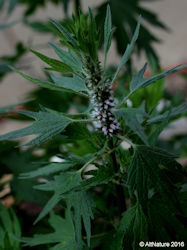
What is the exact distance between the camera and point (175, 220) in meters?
0.35

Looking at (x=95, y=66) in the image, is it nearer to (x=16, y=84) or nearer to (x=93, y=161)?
(x=93, y=161)

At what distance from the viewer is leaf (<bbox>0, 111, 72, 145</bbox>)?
315 millimetres

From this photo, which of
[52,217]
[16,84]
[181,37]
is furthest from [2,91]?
[52,217]

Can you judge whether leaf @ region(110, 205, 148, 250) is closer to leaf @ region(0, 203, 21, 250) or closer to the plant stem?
the plant stem

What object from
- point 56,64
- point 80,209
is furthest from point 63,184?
point 56,64

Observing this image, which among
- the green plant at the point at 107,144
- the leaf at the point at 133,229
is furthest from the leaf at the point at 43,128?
the leaf at the point at 133,229

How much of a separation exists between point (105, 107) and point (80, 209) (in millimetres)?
120

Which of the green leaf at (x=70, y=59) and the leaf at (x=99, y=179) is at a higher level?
the green leaf at (x=70, y=59)

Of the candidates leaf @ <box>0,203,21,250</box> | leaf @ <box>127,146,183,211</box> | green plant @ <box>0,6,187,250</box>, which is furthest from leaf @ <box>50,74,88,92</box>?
leaf @ <box>0,203,21,250</box>

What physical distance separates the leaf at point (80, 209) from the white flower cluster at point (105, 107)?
3.2 inches

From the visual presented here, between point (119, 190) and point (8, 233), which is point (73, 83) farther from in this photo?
point (8, 233)

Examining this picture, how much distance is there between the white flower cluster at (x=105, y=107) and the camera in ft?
1.08

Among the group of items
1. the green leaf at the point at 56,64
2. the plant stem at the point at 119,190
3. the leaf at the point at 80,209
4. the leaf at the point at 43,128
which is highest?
the green leaf at the point at 56,64

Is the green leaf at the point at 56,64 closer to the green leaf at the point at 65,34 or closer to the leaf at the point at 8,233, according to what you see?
the green leaf at the point at 65,34
